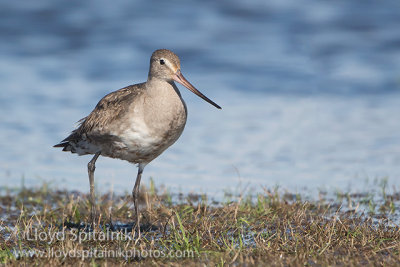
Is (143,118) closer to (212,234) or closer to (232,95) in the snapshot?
(212,234)

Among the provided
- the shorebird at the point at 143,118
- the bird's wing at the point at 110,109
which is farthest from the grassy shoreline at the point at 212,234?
the bird's wing at the point at 110,109

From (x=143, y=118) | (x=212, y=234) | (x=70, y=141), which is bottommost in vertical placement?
(x=212, y=234)

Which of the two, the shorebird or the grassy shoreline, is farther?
the shorebird

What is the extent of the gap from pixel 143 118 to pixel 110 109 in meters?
0.46

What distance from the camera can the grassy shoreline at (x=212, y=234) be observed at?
5398mm

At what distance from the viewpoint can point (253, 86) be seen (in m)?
14.4

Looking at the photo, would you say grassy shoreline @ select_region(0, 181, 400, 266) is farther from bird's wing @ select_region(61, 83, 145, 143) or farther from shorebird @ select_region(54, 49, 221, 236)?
bird's wing @ select_region(61, 83, 145, 143)

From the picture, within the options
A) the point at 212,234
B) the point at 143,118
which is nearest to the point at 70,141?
the point at 143,118

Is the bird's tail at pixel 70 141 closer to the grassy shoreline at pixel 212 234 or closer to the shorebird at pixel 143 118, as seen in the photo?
the shorebird at pixel 143 118

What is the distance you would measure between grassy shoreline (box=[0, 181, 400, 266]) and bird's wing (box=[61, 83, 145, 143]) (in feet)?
3.10

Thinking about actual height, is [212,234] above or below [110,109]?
below

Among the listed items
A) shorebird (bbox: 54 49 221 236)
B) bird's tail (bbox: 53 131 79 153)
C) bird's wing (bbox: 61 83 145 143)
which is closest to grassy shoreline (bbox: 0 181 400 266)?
shorebird (bbox: 54 49 221 236)

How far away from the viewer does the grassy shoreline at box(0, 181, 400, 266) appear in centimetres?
540

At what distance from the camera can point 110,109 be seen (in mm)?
6812
